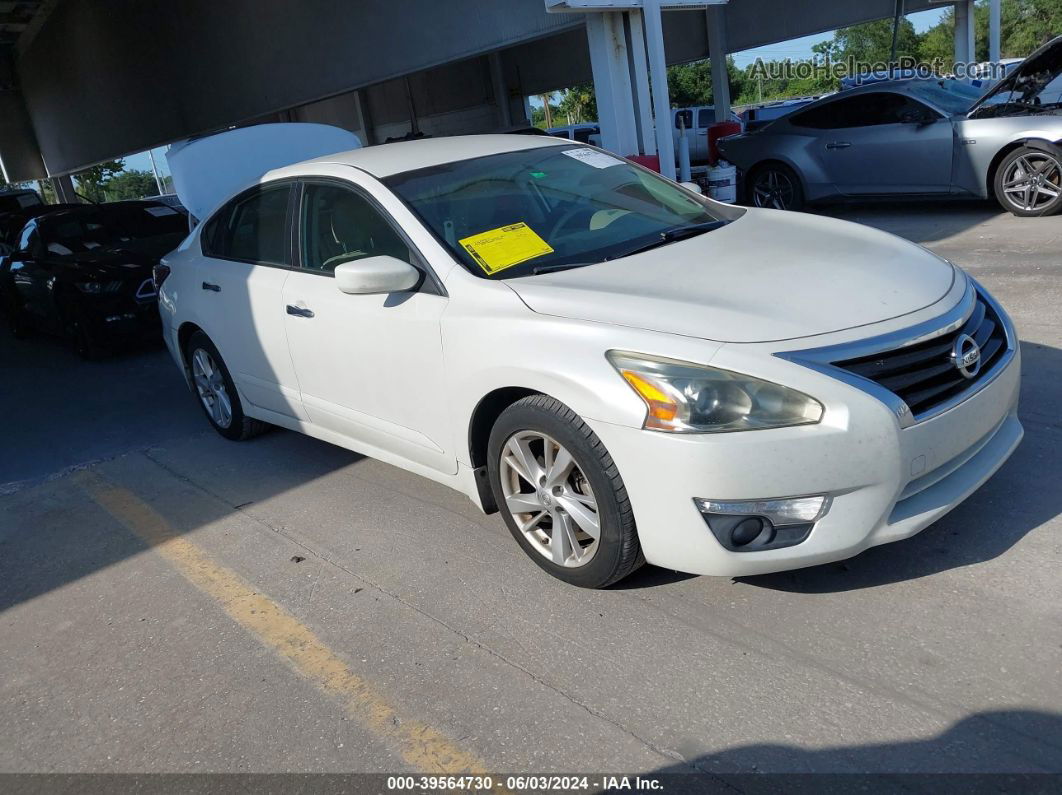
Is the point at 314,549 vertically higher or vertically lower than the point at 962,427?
lower

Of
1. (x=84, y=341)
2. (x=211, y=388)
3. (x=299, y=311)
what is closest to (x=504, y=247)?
(x=299, y=311)

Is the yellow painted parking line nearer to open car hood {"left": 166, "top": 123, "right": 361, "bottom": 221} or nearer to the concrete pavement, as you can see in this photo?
the concrete pavement

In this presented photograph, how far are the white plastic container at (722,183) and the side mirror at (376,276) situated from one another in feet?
23.8

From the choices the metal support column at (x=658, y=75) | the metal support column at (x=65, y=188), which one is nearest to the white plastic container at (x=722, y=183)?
the metal support column at (x=658, y=75)

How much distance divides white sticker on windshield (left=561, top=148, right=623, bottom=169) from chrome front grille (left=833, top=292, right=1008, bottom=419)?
1978 millimetres

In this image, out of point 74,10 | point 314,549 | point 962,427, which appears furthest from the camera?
point 74,10

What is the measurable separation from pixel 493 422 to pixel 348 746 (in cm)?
131

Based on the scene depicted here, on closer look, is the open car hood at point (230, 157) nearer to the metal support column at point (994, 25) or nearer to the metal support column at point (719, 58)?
→ the metal support column at point (719, 58)

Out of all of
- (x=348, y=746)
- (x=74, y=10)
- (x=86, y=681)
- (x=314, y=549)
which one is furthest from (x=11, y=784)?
(x=74, y=10)

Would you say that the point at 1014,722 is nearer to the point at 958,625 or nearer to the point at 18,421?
the point at 958,625

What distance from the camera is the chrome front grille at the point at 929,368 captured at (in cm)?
289

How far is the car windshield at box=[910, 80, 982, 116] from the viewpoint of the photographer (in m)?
9.53

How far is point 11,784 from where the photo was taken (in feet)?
9.35

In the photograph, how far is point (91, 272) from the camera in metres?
8.71
